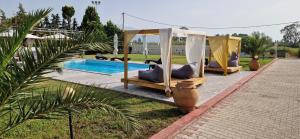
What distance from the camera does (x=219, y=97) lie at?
7633 millimetres

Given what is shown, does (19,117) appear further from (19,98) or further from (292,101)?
(292,101)

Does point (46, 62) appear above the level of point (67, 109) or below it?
above

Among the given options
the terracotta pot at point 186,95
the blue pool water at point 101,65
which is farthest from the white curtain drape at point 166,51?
the blue pool water at point 101,65

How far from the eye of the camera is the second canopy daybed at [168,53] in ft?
25.3

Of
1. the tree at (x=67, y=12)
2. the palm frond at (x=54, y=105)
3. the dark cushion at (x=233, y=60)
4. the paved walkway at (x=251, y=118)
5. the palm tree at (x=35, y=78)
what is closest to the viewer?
the palm tree at (x=35, y=78)

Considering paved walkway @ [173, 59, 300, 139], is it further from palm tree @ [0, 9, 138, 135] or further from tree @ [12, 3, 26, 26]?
tree @ [12, 3, 26, 26]

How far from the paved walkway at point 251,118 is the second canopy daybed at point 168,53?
185cm

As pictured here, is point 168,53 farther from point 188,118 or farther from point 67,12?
point 67,12

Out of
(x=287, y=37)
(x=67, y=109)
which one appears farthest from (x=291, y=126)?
(x=287, y=37)

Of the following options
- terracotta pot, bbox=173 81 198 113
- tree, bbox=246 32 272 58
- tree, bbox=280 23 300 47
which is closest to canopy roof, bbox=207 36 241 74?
terracotta pot, bbox=173 81 198 113

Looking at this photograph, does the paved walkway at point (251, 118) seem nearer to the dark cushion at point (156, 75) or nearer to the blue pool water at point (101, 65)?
the dark cushion at point (156, 75)

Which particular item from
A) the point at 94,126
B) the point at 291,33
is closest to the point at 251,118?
the point at 94,126

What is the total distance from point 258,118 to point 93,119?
13.1 ft

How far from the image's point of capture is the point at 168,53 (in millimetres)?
7734
